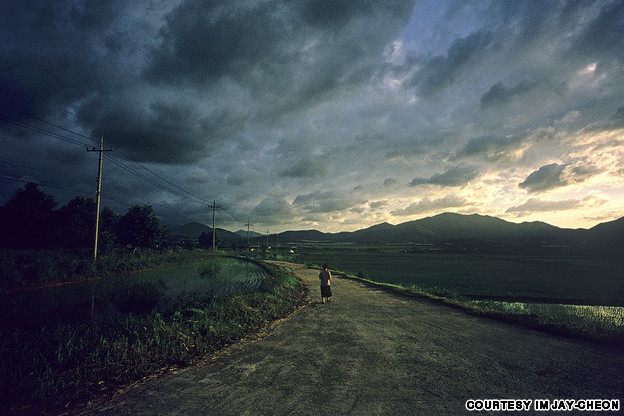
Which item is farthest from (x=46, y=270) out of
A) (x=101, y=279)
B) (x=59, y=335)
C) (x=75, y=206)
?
(x=75, y=206)

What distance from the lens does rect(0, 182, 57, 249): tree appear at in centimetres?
3856

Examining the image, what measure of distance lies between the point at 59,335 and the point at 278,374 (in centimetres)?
607

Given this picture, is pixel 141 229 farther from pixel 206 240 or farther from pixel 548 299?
pixel 548 299

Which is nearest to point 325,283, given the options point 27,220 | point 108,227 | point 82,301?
point 82,301

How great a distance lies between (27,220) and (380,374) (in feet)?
194

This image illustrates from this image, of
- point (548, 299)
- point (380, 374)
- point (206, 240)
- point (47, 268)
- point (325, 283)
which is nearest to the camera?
point (380, 374)

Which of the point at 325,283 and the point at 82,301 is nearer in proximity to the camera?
the point at 325,283

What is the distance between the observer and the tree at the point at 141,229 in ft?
158

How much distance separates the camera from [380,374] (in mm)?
5242

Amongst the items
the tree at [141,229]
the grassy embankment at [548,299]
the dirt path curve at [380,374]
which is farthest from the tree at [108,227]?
the dirt path curve at [380,374]

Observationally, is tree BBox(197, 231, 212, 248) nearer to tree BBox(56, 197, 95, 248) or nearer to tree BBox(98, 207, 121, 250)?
tree BBox(98, 207, 121, 250)

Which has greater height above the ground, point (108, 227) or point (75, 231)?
point (108, 227)

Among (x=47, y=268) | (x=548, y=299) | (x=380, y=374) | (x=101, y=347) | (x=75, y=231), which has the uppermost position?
(x=75, y=231)

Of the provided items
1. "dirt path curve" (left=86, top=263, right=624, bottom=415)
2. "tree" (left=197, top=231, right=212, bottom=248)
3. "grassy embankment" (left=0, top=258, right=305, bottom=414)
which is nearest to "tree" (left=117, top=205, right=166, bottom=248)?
"grassy embankment" (left=0, top=258, right=305, bottom=414)
